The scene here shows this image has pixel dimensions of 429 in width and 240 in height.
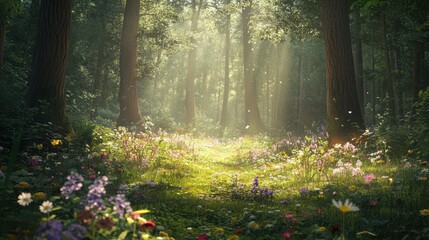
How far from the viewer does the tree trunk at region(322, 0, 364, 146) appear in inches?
408

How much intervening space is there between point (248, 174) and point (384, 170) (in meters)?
3.28

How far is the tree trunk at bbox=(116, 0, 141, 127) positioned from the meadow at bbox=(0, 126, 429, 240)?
5605 millimetres

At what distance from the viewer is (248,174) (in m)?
9.10

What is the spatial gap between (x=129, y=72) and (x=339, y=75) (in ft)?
29.1

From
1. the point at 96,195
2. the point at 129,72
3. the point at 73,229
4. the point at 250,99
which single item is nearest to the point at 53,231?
the point at 73,229

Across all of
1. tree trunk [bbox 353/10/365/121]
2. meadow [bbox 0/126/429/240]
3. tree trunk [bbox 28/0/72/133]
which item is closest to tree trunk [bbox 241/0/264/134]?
tree trunk [bbox 353/10/365/121]

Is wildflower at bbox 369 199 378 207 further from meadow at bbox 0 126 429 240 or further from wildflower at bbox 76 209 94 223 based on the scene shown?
wildflower at bbox 76 209 94 223

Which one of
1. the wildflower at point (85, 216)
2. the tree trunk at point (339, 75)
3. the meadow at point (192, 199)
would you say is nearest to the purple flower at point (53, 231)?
the meadow at point (192, 199)

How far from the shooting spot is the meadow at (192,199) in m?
2.56

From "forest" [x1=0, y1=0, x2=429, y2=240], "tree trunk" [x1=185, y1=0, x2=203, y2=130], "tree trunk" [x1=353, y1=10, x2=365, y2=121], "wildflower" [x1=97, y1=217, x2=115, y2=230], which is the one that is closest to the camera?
"wildflower" [x1=97, y1=217, x2=115, y2=230]

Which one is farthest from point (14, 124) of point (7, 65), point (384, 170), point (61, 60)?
point (7, 65)

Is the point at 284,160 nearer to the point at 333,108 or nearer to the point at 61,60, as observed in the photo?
the point at 333,108

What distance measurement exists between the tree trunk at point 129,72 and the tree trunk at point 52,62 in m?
6.20

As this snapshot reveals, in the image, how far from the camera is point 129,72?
15.5m
